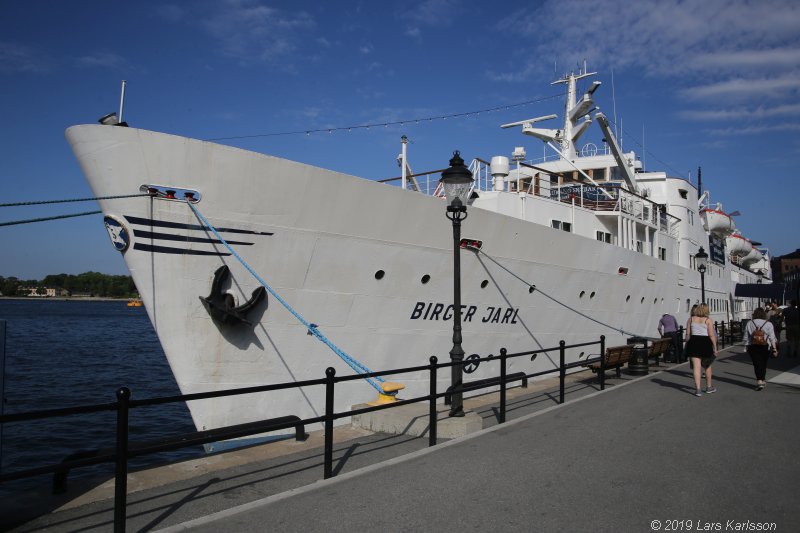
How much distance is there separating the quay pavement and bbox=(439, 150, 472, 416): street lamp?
1.77ft

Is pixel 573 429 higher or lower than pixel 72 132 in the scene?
lower

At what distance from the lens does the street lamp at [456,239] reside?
664 cm

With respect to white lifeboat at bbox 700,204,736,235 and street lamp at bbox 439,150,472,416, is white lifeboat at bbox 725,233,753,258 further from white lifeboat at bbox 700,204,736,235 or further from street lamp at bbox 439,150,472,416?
street lamp at bbox 439,150,472,416

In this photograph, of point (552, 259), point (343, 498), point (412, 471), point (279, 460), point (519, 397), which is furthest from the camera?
point (552, 259)

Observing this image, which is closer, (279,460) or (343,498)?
(343,498)

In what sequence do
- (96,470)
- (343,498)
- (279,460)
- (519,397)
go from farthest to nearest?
(96,470) < (519,397) < (279,460) < (343,498)

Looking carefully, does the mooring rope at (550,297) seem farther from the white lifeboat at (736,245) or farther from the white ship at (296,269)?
the white lifeboat at (736,245)

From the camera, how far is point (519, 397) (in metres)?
9.11

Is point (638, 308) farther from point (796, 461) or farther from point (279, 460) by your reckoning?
point (279, 460)

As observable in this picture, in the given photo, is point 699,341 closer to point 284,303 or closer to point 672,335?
point 672,335

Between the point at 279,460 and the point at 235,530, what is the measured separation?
6.14 feet

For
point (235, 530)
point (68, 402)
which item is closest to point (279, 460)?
point (235, 530)

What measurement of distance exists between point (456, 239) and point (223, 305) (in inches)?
118

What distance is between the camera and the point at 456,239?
6.76m
